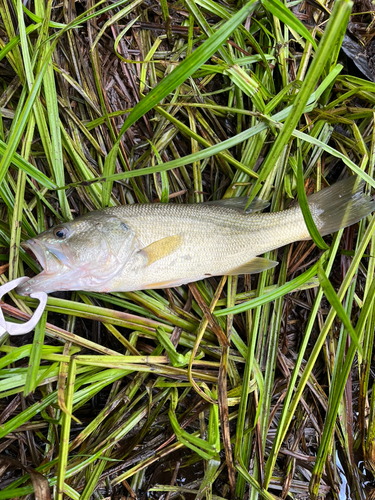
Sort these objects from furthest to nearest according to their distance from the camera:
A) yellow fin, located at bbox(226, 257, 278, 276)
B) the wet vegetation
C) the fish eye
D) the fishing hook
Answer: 1. yellow fin, located at bbox(226, 257, 278, 276)
2. the wet vegetation
3. the fish eye
4. the fishing hook

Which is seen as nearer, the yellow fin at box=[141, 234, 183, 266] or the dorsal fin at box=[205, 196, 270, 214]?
the yellow fin at box=[141, 234, 183, 266]

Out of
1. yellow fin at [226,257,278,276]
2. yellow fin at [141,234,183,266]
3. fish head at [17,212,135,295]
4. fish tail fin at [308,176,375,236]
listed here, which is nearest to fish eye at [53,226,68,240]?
fish head at [17,212,135,295]

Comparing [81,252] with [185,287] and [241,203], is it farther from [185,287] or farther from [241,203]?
[241,203]

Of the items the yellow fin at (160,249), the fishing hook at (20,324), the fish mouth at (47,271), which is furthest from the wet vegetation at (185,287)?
the yellow fin at (160,249)

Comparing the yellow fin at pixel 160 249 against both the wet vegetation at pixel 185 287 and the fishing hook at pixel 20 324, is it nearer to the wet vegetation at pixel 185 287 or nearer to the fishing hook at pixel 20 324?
the wet vegetation at pixel 185 287

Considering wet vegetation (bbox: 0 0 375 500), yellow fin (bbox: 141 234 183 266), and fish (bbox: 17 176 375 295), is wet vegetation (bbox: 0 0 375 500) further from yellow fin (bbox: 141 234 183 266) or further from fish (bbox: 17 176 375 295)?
yellow fin (bbox: 141 234 183 266)

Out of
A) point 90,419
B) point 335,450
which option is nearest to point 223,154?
point 90,419
